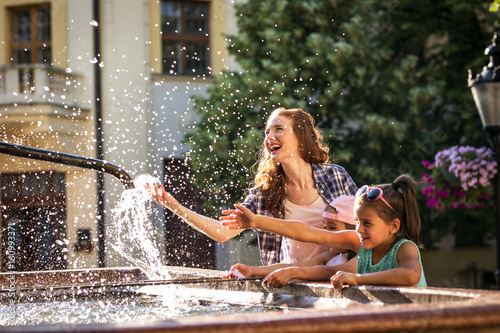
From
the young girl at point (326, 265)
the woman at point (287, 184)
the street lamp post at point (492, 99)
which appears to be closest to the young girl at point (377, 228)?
the young girl at point (326, 265)

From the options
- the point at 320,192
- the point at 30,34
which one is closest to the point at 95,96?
the point at 30,34

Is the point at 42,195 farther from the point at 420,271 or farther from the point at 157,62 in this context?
the point at 420,271

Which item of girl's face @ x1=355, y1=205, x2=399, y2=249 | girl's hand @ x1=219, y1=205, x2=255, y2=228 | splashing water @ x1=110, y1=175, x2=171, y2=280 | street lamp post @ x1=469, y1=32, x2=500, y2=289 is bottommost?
splashing water @ x1=110, y1=175, x2=171, y2=280

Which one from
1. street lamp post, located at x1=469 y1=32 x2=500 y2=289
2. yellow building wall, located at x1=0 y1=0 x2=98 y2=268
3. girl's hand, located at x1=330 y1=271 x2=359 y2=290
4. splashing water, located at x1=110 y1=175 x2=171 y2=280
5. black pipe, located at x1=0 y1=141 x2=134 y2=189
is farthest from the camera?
yellow building wall, located at x1=0 y1=0 x2=98 y2=268

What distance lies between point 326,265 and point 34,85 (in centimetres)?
1207

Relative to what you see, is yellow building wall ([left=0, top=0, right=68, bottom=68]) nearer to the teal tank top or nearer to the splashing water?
the splashing water

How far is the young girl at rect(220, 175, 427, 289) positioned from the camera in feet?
10.0

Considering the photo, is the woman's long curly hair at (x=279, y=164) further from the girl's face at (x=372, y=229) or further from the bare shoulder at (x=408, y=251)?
the bare shoulder at (x=408, y=251)

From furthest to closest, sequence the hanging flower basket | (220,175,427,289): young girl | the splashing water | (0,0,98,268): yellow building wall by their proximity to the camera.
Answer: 1. (0,0,98,268): yellow building wall
2. the splashing water
3. the hanging flower basket
4. (220,175,427,289): young girl

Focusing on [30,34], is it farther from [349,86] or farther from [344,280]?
[344,280]

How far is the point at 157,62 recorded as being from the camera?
15.6 meters

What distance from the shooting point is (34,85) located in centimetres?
1444

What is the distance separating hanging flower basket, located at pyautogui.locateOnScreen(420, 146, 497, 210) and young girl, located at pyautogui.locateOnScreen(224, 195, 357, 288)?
15.3 ft

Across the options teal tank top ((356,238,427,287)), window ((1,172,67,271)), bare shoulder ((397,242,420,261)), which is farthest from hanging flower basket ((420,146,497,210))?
window ((1,172,67,271))
